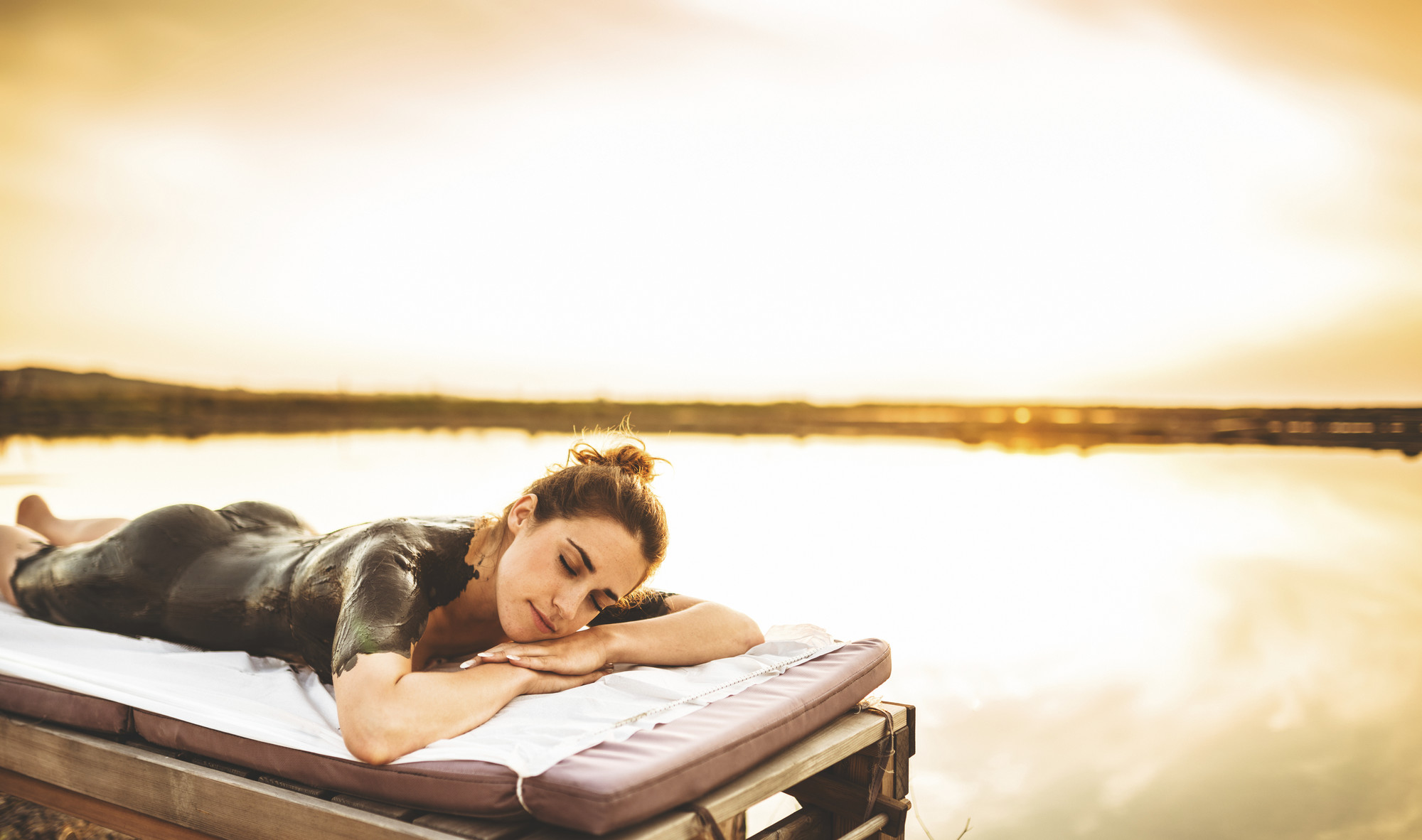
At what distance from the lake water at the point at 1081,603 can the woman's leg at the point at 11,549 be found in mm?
2500

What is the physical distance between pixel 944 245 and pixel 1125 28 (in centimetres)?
473

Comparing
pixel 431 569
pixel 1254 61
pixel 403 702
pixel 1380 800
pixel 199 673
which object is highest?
pixel 1254 61

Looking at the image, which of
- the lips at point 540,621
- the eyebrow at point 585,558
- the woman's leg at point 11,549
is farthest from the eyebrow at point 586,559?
the woman's leg at point 11,549

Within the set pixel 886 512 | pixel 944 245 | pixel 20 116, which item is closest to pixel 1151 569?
pixel 886 512

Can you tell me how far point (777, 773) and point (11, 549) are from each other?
2944 millimetres

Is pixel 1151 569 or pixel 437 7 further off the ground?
pixel 437 7

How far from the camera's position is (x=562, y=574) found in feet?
5.78

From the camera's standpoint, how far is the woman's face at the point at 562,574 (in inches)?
69.2

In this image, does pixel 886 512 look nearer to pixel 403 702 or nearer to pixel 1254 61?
pixel 403 702

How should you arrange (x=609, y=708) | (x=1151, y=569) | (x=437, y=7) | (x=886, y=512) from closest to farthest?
(x=609, y=708) → (x=1151, y=569) → (x=886, y=512) → (x=437, y=7)

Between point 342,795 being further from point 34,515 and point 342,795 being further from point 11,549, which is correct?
point 34,515

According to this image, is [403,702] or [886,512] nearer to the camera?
→ [403,702]

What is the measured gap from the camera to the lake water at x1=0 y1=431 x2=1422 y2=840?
95.4 inches

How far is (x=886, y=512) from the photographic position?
6.88 m
